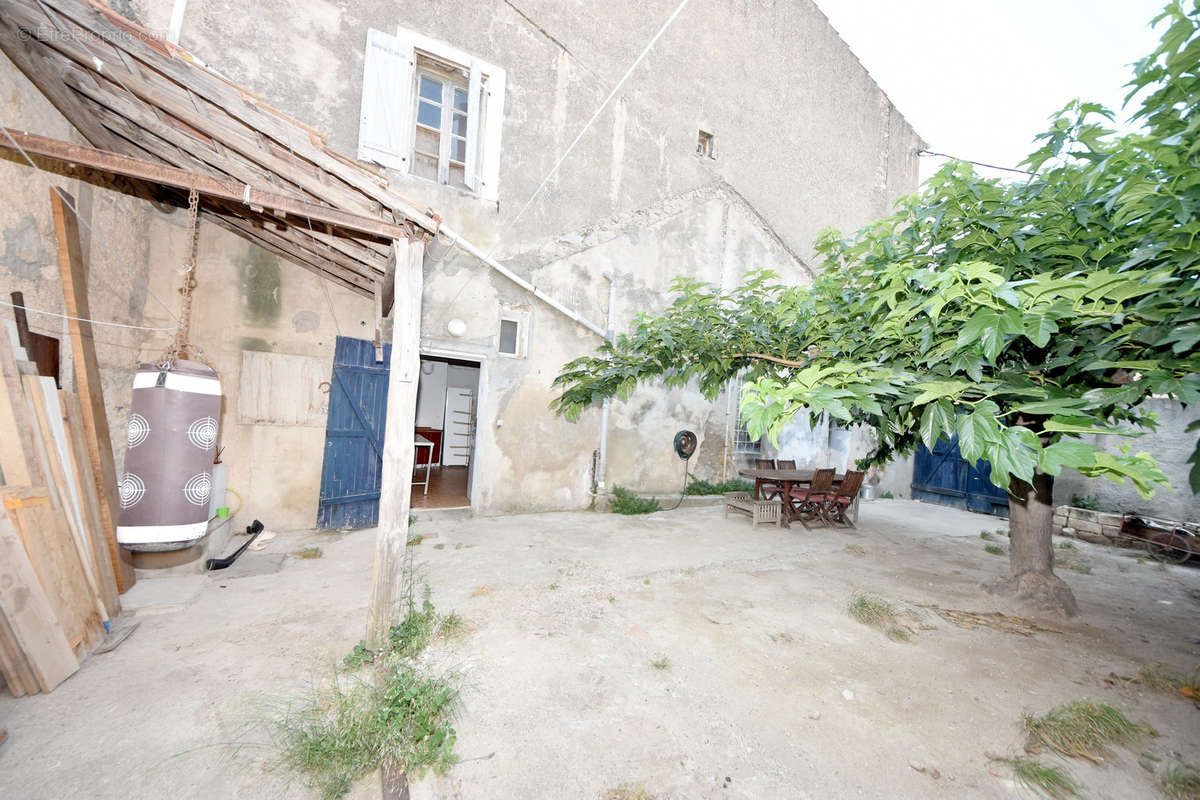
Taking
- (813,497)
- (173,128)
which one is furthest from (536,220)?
(813,497)

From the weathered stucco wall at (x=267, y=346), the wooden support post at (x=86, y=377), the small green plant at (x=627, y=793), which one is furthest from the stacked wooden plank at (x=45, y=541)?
the small green plant at (x=627, y=793)

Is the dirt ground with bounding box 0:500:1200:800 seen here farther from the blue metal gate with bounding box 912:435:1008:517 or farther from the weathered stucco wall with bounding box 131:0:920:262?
the weathered stucco wall with bounding box 131:0:920:262

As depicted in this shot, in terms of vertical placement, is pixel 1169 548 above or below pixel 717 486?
below

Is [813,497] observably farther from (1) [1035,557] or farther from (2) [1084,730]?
(2) [1084,730]

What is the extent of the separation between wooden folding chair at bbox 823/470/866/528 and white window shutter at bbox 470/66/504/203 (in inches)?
270

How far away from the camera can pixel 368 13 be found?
5551 millimetres

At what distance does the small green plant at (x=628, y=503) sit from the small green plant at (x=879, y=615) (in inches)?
142

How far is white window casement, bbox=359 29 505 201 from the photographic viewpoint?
552cm

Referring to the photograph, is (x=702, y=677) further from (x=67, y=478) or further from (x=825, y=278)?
(x=67, y=478)

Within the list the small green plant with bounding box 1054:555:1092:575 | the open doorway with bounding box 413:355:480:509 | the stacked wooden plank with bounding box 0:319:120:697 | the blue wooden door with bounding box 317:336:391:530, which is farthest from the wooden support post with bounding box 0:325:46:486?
the small green plant with bounding box 1054:555:1092:575

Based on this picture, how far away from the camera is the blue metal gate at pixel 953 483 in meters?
9.49

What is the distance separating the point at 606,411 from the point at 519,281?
2452mm

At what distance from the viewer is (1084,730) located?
253cm

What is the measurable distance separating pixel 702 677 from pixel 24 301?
5.19 m
